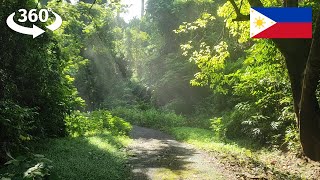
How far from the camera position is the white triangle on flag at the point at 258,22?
26.7 ft

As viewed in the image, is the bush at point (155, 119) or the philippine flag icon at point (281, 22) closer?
the philippine flag icon at point (281, 22)

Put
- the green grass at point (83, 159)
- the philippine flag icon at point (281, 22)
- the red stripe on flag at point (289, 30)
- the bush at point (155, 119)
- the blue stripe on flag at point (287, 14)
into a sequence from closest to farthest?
the red stripe on flag at point (289, 30) → the philippine flag icon at point (281, 22) → the blue stripe on flag at point (287, 14) → the green grass at point (83, 159) → the bush at point (155, 119)

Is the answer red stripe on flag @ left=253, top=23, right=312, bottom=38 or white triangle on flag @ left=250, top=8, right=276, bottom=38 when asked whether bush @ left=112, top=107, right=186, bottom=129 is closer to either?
white triangle on flag @ left=250, top=8, right=276, bottom=38

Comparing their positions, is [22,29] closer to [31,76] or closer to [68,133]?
[31,76]

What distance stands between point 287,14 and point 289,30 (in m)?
0.43

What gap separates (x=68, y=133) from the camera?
1538 cm

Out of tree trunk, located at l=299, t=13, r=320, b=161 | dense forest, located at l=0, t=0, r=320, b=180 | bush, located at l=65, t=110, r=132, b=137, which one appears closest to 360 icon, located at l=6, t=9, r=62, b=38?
dense forest, located at l=0, t=0, r=320, b=180

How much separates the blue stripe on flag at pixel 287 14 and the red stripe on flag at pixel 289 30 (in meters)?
0.20

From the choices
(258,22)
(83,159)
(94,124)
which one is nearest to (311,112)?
(258,22)

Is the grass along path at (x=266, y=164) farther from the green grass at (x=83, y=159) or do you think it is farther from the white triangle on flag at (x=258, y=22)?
the white triangle on flag at (x=258, y=22)

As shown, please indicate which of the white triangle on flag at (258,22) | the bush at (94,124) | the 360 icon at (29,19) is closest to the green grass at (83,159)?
the bush at (94,124)

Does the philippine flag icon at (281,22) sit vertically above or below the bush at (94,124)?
above

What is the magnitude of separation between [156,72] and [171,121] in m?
10.6

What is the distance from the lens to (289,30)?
25.5 feet
